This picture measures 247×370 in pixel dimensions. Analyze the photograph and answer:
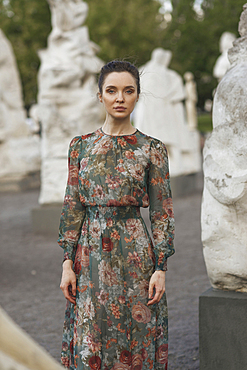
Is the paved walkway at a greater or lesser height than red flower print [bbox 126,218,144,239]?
lesser

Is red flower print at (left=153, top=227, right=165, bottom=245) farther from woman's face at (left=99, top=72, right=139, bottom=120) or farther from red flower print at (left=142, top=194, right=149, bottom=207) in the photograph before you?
woman's face at (left=99, top=72, right=139, bottom=120)

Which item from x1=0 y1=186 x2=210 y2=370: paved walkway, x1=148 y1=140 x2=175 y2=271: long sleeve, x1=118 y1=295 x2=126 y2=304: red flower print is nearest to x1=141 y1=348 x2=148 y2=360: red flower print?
x1=118 y1=295 x2=126 y2=304: red flower print

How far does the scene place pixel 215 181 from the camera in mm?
2873

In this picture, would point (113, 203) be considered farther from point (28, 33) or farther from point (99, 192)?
point (28, 33)

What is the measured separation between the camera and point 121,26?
102 feet

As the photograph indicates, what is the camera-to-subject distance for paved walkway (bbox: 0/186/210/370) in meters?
4.07

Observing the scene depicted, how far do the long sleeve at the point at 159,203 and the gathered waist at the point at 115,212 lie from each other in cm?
8

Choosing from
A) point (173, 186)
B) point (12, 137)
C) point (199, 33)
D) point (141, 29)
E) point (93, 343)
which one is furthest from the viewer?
point (199, 33)

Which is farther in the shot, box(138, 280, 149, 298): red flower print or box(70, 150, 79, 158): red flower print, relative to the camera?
box(70, 150, 79, 158): red flower print

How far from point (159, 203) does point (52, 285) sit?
3552 mm

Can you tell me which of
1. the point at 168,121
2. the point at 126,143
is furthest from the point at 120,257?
the point at 168,121

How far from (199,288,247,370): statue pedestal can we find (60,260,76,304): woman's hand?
0.77 metres

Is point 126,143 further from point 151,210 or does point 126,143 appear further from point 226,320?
point 226,320

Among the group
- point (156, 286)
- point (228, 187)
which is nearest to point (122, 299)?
point (156, 286)
